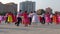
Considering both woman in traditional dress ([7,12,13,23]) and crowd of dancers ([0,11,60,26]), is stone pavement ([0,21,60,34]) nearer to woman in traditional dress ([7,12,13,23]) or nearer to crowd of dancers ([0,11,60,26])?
crowd of dancers ([0,11,60,26])

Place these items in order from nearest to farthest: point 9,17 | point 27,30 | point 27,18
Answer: point 27,30, point 27,18, point 9,17

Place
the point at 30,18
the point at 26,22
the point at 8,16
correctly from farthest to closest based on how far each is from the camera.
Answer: the point at 8,16, the point at 30,18, the point at 26,22

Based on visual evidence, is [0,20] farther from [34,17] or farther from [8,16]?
[34,17]

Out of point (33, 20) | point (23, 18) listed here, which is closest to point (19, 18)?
point (23, 18)

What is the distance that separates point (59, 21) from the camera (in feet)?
98.3

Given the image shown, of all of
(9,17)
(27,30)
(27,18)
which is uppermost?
(27,18)

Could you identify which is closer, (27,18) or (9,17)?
(27,18)

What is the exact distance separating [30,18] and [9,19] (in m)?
3.98

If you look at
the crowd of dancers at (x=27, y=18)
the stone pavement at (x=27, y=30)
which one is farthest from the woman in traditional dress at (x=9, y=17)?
the stone pavement at (x=27, y=30)

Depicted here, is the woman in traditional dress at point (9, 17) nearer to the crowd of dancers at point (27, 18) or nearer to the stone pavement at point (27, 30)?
the crowd of dancers at point (27, 18)

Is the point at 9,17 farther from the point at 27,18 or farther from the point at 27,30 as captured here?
the point at 27,30

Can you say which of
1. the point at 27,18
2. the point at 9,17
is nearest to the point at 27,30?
the point at 27,18

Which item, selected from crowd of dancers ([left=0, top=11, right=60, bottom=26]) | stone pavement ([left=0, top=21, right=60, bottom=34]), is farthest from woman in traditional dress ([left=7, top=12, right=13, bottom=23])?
stone pavement ([left=0, top=21, right=60, bottom=34])

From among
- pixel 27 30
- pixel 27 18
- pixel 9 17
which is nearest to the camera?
pixel 27 30
